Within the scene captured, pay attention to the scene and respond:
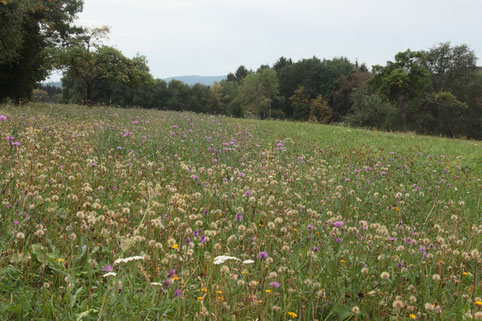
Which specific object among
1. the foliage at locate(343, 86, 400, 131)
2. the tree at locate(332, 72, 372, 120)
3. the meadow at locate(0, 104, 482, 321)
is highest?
the tree at locate(332, 72, 372, 120)

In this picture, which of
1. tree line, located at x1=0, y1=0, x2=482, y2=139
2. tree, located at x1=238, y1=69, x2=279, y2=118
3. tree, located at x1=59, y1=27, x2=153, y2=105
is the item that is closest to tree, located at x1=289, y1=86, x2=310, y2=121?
tree line, located at x1=0, y1=0, x2=482, y2=139

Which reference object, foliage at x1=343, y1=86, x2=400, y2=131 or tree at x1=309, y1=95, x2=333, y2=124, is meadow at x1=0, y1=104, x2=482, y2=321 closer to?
foliage at x1=343, y1=86, x2=400, y2=131

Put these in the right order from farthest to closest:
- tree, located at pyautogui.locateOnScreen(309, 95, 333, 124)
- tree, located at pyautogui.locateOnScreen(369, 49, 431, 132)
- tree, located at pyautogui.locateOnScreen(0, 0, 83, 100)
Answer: tree, located at pyautogui.locateOnScreen(309, 95, 333, 124) → tree, located at pyautogui.locateOnScreen(369, 49, 431, 132) → tree, located at pyautogui.locateOnScreen(0, 0, 83, 100)

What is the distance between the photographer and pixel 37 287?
215cm

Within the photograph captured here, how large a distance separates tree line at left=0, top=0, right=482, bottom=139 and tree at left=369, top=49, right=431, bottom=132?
0.34 feet

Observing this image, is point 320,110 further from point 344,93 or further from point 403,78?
point 403,78

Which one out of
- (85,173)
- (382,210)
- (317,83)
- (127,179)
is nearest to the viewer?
(85,173)

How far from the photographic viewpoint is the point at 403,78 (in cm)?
3681

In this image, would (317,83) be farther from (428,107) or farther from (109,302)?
(109,302)

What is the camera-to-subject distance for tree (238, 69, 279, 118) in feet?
261

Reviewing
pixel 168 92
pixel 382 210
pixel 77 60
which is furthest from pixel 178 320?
pixel 168 92

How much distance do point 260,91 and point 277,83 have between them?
17.0 ft

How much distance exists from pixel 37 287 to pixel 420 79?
41.7 metres

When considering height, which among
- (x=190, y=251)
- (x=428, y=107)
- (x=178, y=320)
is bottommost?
(x=178, y=320)
